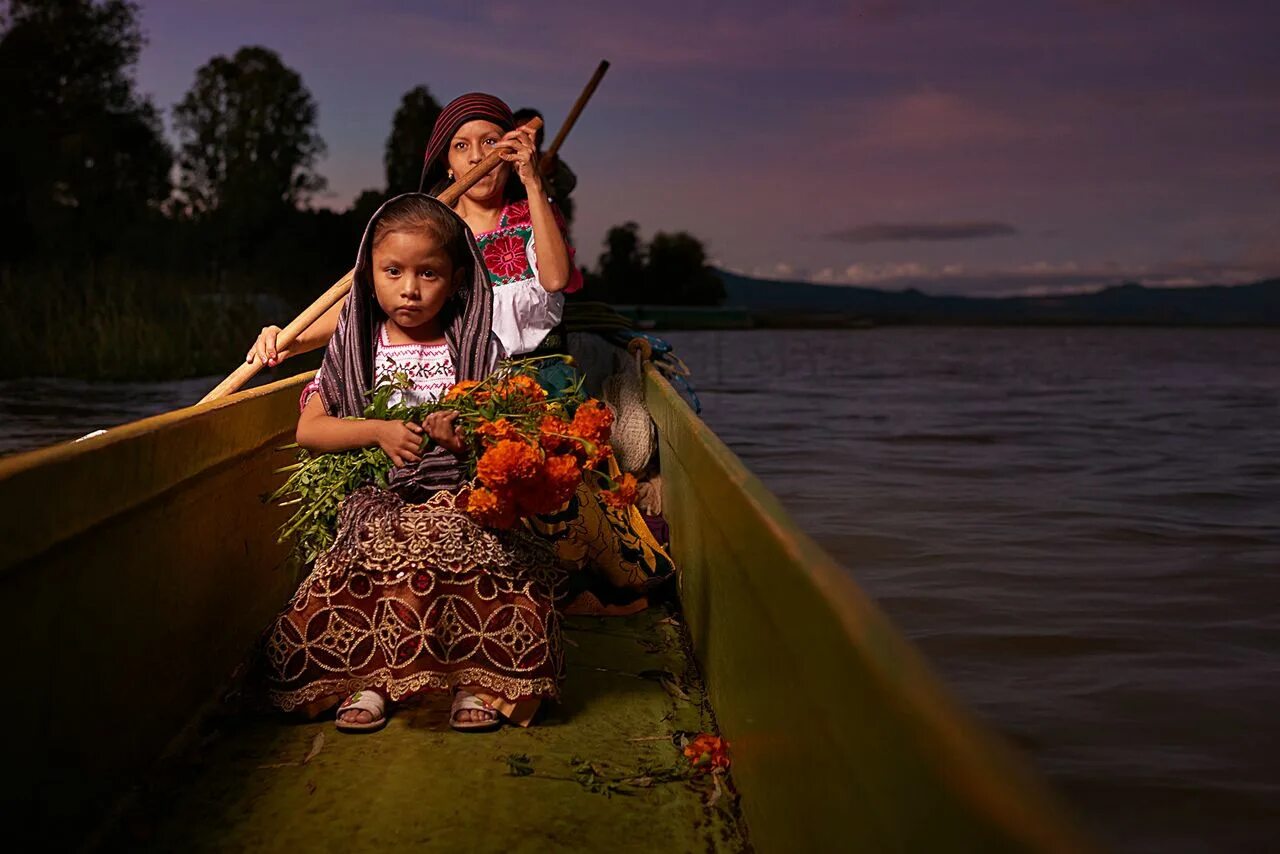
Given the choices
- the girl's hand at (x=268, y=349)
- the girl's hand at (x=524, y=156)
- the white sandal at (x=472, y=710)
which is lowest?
the white sandal at (x=472, y=710)

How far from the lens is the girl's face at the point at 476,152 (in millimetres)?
4145

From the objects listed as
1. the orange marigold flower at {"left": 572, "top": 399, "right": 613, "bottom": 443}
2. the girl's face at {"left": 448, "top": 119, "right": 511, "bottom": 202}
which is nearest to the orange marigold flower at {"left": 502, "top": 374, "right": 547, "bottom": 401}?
the orange marigold flower at {"left": 572, "top": 399, "right": 613, "bottom": 443}

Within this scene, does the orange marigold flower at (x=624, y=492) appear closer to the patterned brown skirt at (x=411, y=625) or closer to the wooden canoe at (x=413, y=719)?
the wooden canoe at (x=413, y=719)

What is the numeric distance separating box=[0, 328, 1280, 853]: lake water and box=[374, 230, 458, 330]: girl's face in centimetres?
141

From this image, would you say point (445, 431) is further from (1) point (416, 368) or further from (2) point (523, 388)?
(1) point (416, 368)

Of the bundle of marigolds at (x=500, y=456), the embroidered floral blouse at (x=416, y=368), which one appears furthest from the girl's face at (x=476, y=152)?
the bundle of marigolds at (x=500, y=456)

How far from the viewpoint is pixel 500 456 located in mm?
2666

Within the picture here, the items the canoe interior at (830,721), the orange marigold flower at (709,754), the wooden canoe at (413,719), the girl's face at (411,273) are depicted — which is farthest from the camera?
the girl's face at (411,273)

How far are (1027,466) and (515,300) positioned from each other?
10.7 metres

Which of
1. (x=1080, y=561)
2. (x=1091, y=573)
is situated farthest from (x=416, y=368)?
(x=1080, y=561)

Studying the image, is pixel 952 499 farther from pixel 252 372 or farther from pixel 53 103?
pixel 53 103

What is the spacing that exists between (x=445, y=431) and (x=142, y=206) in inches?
1463

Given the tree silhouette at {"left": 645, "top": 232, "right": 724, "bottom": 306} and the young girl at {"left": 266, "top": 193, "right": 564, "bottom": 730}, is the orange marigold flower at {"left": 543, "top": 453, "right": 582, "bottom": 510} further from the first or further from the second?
the tree silhouette at {"left": 645, "top": 232, "right": 724, "bottom": 306}

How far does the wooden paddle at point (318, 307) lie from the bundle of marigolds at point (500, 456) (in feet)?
1.65
